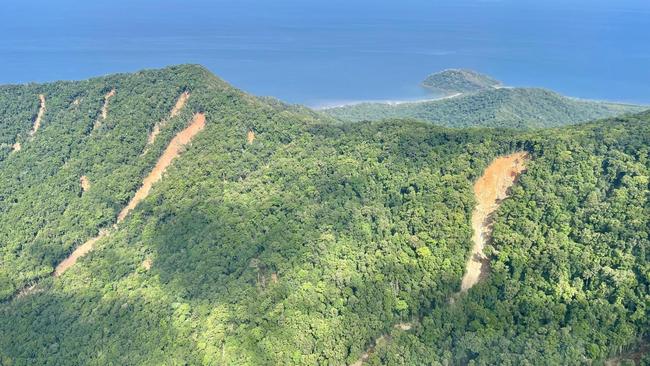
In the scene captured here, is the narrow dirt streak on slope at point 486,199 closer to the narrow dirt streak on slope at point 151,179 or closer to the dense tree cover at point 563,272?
the dense tree cover at point 563,272

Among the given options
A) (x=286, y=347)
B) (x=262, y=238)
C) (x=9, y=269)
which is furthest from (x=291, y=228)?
(x=9, y=269)

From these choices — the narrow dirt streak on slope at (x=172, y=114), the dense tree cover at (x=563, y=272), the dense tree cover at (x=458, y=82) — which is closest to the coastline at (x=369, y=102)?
the dense tree cover at (x=458, y=82)

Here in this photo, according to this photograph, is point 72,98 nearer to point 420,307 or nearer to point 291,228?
point 291,228

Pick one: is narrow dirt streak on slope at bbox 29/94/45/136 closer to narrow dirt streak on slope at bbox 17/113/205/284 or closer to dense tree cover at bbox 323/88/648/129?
narrow dirt streak on slope at bbox 17/113/205/284

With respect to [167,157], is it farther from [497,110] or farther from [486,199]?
[497,110]

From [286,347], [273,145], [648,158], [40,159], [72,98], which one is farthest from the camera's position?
[72,98]
